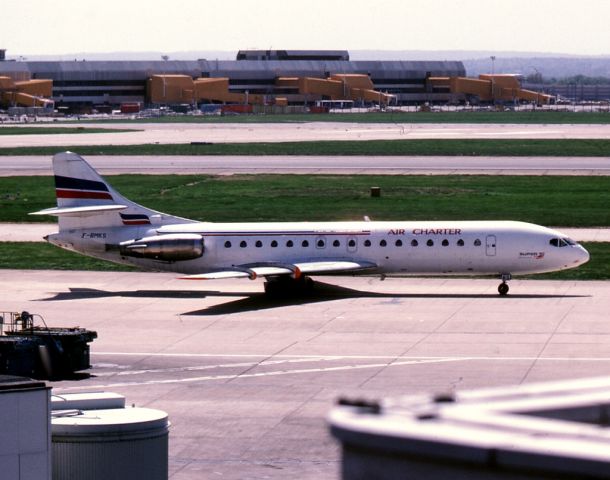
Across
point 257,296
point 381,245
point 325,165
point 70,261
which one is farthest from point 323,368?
point 325,165

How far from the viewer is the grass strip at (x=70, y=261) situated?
5741cm

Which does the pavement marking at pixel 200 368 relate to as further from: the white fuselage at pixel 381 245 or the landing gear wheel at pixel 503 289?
the landing gear wheel at pixel 503 289

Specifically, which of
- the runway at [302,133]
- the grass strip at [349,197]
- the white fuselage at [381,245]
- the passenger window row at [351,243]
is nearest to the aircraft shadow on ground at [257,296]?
the white fuselage at [381,245]

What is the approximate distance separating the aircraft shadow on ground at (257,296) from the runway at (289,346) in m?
0.08

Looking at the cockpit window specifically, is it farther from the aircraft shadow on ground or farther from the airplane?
the aircraft shadow on ground

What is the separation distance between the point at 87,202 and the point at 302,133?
121866mm

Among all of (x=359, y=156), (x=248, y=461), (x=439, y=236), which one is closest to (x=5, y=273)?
(x=439, y=236)

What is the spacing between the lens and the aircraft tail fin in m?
53.5

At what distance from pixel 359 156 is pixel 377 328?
8595 cm

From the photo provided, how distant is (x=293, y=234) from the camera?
52.7 m

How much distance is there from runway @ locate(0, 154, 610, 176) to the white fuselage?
56.4 metres

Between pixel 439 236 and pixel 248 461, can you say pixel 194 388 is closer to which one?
pixel 248 461

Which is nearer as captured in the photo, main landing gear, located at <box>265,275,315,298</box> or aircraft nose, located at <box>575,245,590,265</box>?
aircraft nose, located at <box>575,245,590,265</box>

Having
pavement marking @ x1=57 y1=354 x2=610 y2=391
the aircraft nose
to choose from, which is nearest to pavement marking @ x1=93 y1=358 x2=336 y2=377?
pavement marking @ x1=57 y1=354 x2=610 y2=391
